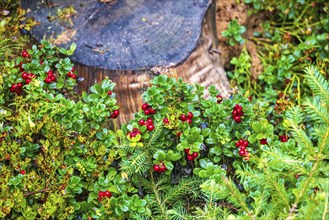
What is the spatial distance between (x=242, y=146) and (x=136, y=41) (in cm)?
87

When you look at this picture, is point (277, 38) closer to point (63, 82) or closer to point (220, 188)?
point (63, 82)

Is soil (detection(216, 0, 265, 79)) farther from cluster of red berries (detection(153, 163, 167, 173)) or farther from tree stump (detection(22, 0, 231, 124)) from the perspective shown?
cluster of red berries (detection(153, 163, 167, 173))

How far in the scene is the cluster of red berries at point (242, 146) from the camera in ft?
8.03

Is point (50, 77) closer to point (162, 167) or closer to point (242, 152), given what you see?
point (162, 167)

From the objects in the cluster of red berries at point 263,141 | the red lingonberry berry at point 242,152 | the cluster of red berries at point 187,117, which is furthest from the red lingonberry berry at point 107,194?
the cluster of red berries at point 263,141

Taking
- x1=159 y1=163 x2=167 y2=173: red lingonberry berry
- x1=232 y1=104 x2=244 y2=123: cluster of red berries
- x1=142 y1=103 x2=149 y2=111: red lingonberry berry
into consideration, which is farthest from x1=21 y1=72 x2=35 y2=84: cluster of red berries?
x1=232 y1=104 x2=244 y2=123: cluster of red berries

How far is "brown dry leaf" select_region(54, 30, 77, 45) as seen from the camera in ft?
9.30

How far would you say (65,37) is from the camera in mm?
2857

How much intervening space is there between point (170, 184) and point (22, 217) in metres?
0.73

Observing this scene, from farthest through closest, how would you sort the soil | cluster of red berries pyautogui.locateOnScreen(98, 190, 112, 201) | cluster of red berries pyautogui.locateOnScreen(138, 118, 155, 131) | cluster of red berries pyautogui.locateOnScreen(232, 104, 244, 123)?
the soil → cluster of red berries pyautogui.locateOnScreen(232, 104, 244, 123) → cluster of red berries pyautogui.locateOnScreen(138, 118, 155, 131) → cluster of red berries pyautogui.locateOnScreen(98, 190, 112, 201)

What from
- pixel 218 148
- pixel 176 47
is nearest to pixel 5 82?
pixel 176 47

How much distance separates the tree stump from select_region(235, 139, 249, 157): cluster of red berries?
52 cm

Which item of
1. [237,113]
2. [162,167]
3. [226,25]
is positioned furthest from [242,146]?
[226,25]

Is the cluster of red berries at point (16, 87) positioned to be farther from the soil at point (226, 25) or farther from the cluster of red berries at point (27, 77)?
the soil at point (226, 25)
